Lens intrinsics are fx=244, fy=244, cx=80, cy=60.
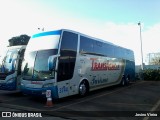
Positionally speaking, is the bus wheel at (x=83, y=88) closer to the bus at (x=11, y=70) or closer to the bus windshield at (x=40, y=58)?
the bus windshield at (x=40, y=58)

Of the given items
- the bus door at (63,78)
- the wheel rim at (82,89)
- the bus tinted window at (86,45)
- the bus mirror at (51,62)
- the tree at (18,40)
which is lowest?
the wheel rim at (82,89)

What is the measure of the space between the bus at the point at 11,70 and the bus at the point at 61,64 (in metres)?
1.64

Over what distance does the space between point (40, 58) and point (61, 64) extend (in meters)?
1.08

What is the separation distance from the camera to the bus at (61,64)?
38.1ft

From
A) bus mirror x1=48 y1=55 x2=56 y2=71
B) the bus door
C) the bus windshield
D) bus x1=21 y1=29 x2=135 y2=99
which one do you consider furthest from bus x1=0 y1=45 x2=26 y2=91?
bus mirror x1=48 y1=55 x2=56 y2=71

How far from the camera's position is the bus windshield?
38.2ft

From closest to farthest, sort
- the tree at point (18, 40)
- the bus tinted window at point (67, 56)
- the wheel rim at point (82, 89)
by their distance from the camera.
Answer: the bus tinted window at point (67, 56), the wheel rim at point (82, 89), the tree at point (18, 40)

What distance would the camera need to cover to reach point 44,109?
10.4 m

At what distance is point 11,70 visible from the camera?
46.7 ft

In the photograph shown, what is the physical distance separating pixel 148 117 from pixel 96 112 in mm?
2025

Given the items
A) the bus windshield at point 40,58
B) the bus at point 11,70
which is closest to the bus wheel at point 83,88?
the bus windshield at point 40,58

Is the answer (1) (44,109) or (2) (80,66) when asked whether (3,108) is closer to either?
(1) (44,109)

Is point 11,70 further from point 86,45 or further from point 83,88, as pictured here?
point 86,45

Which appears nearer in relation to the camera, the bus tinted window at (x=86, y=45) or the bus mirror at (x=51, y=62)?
the bus mirror at (x=51, y=62)
